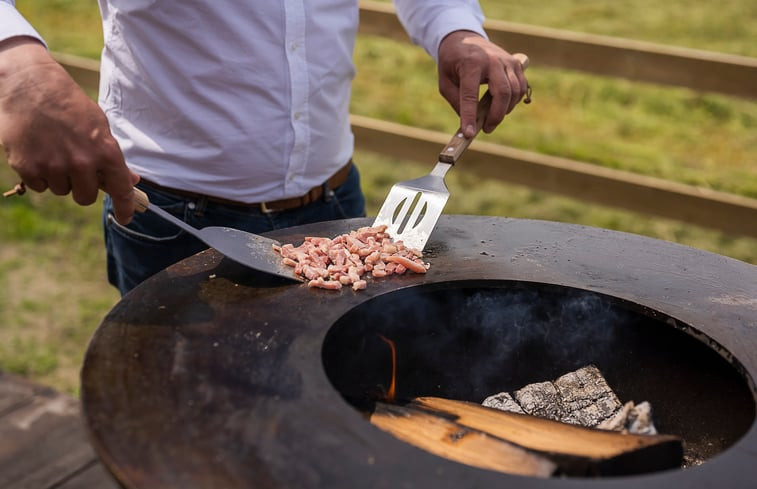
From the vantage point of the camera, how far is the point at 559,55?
428 cm

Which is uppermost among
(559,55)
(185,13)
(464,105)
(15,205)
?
(185,13)

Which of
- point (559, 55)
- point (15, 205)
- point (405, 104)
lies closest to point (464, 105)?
point (559, 55)

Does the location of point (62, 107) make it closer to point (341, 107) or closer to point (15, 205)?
point (341, 107)

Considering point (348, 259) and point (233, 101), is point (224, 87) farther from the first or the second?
point (348, 259)

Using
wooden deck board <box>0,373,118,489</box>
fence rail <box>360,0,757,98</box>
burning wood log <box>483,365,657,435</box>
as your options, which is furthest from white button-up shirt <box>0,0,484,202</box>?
fence rail <box>360,0,757,98</box>

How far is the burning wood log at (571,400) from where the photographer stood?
1679 mm

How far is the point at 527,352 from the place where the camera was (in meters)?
1.85

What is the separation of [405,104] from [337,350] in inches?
217

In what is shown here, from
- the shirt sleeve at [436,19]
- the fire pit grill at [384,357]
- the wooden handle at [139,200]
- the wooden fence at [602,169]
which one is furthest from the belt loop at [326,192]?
the wooden fence at [602,169]

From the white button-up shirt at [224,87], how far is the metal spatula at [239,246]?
413mm

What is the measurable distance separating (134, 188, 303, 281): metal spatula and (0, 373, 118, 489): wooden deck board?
1.45 m

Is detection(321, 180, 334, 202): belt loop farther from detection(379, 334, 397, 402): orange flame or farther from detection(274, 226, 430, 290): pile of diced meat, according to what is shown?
detection(379, 334, 397, 402): orange flame

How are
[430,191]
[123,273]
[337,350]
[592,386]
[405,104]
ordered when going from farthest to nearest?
[405,104] < [123,273] < [430,191] < [592,386] < [337,350]

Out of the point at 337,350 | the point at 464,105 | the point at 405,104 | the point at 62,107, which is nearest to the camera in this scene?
the point at 62,107
